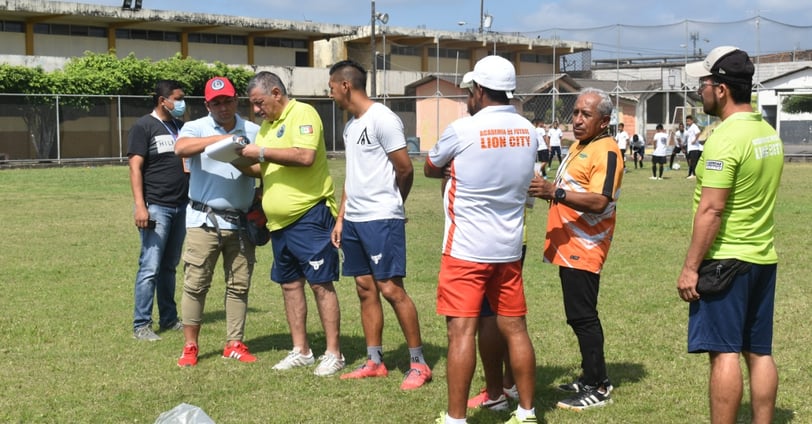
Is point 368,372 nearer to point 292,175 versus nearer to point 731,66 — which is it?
point 292,175

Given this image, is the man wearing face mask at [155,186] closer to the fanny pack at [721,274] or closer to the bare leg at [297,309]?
the bare leg at [297,309]

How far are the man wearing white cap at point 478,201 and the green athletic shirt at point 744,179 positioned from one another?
3.06 feet

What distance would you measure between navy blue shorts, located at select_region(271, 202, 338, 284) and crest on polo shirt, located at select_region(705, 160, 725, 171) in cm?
277

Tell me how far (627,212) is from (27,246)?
9980 mm

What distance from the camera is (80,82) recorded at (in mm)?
36031

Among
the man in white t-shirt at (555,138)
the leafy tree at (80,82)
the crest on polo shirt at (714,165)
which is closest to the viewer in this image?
the crest on polo shirt at (714,165)

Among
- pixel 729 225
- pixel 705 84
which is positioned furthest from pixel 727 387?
pixel 705 84

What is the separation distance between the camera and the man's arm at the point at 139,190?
23.0 ft

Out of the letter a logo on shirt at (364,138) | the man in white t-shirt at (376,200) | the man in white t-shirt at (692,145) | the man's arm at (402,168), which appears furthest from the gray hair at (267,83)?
the man in white t-shirt at (692,145)

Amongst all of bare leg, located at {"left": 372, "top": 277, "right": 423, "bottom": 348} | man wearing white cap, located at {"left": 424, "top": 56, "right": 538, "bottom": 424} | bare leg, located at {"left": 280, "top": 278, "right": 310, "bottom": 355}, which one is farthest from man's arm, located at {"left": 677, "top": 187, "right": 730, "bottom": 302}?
bare leg, located at {"left": 280, "top": 278, "right": 310, "bottom": 355}

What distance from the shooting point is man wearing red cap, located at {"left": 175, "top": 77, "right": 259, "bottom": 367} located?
632 centimetres

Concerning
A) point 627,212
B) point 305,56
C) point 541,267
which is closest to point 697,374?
point 541,267

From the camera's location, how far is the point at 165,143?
7191 millimetres

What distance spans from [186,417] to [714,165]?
2.81 m
